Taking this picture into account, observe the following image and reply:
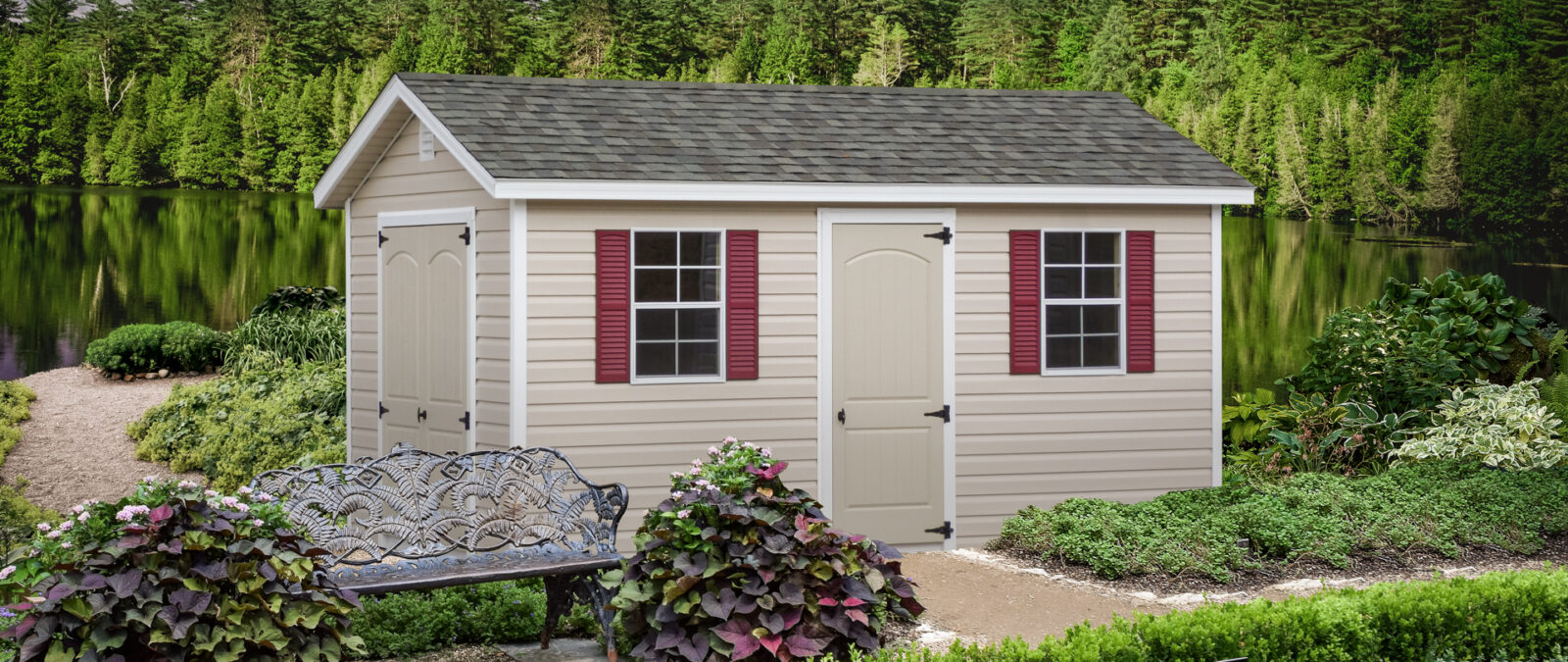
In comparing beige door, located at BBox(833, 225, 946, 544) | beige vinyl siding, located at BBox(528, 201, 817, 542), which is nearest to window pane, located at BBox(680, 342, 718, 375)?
beige vinyl siding, located at BBox(528, 201, 817, 542)

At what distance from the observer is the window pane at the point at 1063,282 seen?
8883mm

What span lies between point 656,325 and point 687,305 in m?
0.22

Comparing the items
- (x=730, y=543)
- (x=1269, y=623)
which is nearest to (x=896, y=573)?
(x=730, y=543)

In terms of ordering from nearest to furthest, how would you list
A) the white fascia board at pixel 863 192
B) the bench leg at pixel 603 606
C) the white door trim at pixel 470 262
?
the bench leg at pixel 603 606 < the white fascia board at pixel 863 192 < the white door trim at pixel 470 262

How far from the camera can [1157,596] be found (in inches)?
Result: 280

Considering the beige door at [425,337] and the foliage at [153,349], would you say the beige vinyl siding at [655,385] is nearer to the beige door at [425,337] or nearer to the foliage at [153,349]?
the beige door at [425,337]

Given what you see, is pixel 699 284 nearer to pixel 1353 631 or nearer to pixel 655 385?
pixel 655 385

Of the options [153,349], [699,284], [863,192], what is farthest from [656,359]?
[153,349]

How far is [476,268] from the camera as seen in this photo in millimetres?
8273

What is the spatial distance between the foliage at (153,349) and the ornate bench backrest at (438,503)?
38.6 ft

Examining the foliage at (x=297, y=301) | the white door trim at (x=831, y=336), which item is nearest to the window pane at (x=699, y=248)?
the white door trim at (x=831, y=336)

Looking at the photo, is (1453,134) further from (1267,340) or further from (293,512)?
(293,512)

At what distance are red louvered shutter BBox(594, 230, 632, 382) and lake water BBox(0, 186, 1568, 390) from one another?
10.9m

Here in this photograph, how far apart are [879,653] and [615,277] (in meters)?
3.73
